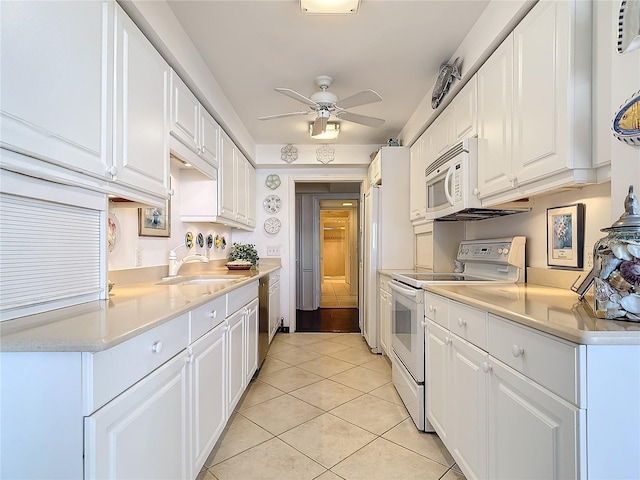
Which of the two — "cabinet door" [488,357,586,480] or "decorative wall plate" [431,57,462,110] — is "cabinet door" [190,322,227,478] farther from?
"decorative wall plate" [431,57,462,110]

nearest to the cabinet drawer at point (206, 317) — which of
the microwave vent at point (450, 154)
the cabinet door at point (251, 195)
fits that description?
the microwave vent at point (450, 154)

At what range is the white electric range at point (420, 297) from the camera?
7.10 feet

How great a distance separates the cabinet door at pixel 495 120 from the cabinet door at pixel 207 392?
1.73m

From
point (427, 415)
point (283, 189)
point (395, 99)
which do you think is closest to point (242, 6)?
point (395, 99)

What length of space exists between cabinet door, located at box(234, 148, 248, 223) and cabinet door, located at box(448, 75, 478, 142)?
213 cm

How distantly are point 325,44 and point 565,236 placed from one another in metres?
1.79

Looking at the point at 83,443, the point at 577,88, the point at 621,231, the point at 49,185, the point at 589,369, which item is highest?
the point at 577,88

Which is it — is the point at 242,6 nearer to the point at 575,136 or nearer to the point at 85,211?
the point at 85,211

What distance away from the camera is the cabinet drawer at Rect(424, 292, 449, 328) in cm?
185

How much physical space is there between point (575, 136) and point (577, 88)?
7.1 inches

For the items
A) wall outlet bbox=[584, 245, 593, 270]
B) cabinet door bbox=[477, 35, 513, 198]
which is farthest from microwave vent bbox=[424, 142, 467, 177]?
wall outlet bbox=[584, 245, 593, 270]

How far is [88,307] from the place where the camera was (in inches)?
52.4

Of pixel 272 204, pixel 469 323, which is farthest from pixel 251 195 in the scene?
pixel 469 323

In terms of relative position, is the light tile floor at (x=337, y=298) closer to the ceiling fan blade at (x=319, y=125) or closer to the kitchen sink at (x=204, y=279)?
the kitchen sink at (x=204, y=279)
